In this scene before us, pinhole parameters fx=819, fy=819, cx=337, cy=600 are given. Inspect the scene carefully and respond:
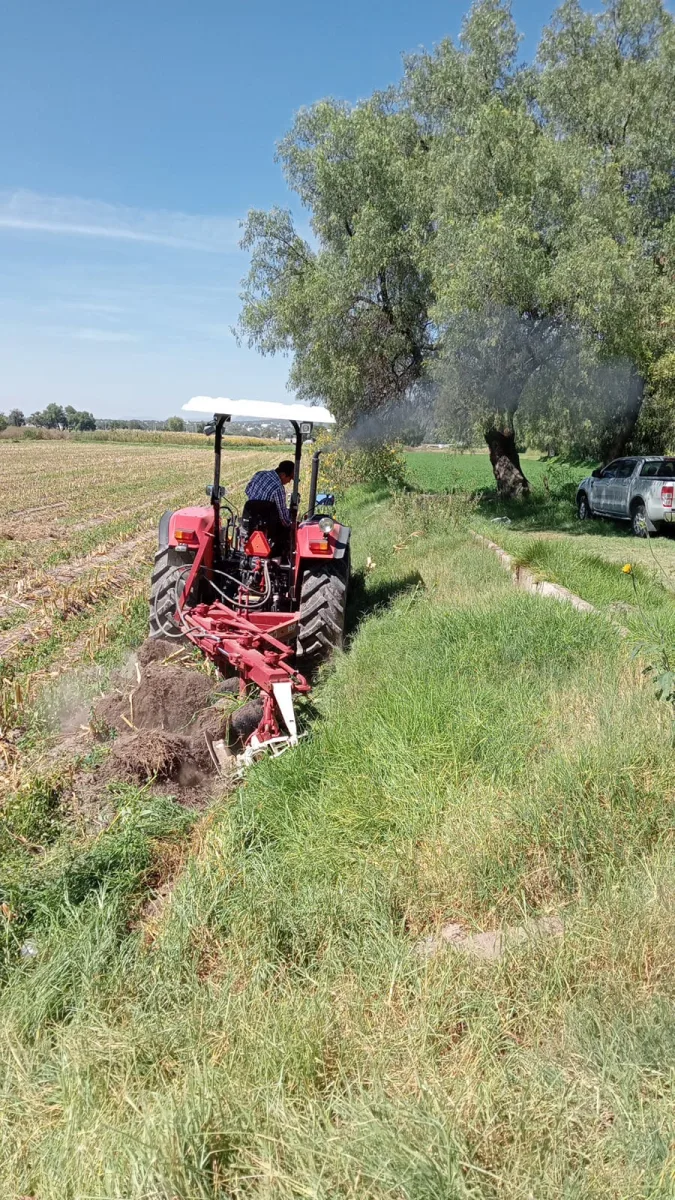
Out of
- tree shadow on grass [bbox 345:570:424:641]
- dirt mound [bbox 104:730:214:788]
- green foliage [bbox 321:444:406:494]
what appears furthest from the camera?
green foliage [bbox 321:444:406:494]

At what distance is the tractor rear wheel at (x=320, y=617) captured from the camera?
20.8ft

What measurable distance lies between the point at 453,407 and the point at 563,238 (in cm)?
360

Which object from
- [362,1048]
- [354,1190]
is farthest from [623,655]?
[354,1190]

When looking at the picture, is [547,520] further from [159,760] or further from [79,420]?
[79,420]

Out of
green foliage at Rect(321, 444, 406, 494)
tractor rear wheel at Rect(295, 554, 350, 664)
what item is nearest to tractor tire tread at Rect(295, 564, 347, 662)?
tractor rear wheel at Rect(295, 554, 350, 664)

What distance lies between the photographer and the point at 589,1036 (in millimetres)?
2219

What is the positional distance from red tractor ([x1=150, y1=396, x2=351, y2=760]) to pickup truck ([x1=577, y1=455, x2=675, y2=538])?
8187mm

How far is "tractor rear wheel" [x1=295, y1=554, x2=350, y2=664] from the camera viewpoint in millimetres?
6328

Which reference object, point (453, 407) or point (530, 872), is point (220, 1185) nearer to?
point (530, 872)

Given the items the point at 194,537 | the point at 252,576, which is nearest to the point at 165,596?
the point at 194,537

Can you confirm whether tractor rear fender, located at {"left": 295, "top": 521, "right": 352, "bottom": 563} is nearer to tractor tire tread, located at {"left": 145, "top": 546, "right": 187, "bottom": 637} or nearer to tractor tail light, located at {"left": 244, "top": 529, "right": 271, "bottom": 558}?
tractor tail light, located at {"left": 244, "top": 529, "right": 271, "bottom": 558}

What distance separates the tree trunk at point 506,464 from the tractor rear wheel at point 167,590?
36.6 feet

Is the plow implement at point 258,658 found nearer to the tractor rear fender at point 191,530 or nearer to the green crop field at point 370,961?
the green crop field at point 370,961

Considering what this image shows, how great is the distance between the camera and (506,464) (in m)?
17.3
